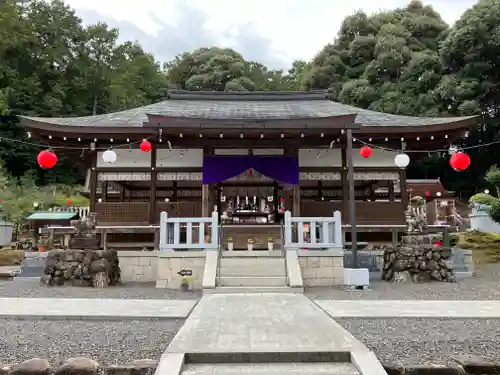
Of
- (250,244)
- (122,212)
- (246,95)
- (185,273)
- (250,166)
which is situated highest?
(246,95)

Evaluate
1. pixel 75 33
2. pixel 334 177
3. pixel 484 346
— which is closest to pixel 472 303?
pixel 484 346

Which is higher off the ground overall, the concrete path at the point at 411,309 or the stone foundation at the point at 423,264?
the stone foundation at the point at 423,264

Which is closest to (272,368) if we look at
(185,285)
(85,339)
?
(85,339)

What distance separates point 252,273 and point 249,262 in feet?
1.62

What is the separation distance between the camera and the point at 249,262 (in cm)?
947

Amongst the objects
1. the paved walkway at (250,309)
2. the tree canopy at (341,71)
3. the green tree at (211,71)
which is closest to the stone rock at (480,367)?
the paved walkway at (250,309)

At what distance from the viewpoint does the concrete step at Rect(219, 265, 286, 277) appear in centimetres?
893

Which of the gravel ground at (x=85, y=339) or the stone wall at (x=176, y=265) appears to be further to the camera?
the stone wall at (x=176, y=265)

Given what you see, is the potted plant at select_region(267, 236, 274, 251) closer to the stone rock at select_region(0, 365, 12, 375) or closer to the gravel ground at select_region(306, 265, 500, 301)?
the gravel ground at select_region(306, 265, 500, 301)

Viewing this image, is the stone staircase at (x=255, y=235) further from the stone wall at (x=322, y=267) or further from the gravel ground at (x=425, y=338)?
the gravel ground at (x=425, y=338)

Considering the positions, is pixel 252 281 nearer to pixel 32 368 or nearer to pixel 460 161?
pixel 32 368

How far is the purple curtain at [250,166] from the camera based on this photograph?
12.0 meters

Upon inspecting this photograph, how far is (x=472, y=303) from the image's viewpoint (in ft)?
22.3

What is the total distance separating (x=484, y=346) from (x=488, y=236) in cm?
1436
